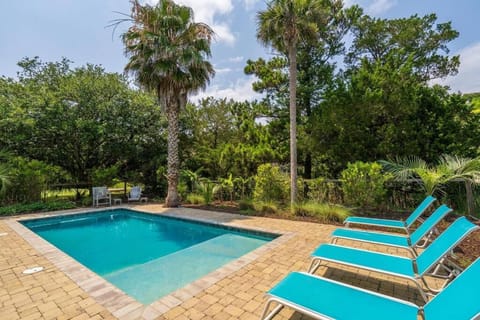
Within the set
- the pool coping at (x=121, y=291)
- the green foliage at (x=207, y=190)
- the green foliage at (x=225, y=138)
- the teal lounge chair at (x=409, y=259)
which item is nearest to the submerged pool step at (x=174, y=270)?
the pool coping at (x=121, y=291)

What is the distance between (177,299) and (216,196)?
8.90 m

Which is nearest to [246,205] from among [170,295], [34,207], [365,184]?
[365,184]

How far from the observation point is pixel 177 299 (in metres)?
3.07

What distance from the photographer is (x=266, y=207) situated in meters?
8.70

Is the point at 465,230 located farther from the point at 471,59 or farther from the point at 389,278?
the point at 471,59

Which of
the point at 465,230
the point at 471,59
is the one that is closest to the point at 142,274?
the point at 465,230

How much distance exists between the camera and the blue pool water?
4223mm

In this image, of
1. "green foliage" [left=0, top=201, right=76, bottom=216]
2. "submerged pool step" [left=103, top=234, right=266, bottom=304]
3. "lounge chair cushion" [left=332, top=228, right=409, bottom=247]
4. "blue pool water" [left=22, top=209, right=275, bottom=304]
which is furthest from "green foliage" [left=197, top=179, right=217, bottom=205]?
"lounge chair cushion" [left=332, top=228, right=409, bottom=247]

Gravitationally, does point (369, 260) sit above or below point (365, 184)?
below

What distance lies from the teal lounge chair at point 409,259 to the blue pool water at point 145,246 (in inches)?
99.1

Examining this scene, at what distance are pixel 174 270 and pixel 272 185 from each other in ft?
17.7

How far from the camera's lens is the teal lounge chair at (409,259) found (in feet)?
8.41

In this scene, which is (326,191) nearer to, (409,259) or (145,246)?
(409,259)

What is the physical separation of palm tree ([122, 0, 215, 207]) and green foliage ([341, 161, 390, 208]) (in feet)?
23.0
